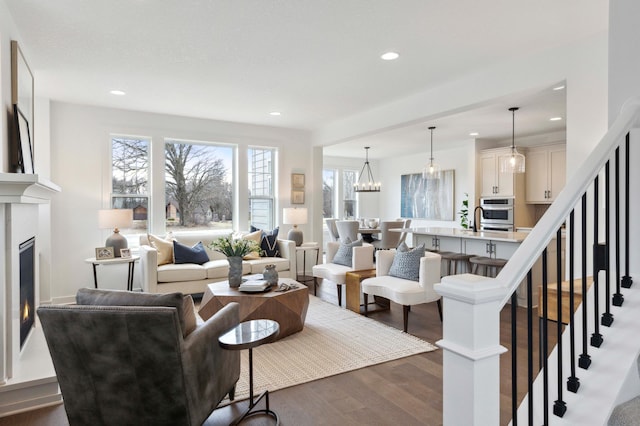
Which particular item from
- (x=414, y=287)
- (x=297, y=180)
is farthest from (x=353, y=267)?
(x=297, y=180)

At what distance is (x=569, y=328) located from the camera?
4.76 ft

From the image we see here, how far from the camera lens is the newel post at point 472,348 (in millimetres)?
1046

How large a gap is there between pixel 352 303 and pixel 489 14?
10.4 ft

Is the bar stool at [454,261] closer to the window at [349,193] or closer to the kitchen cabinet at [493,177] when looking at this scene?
the kitchen cabinet at [493,177]

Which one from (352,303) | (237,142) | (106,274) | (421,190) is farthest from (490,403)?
(421,190)

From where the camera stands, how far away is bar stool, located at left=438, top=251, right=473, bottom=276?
5000 mm

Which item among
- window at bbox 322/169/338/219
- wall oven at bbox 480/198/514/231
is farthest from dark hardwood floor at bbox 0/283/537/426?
window at bbox 322/169/338/219

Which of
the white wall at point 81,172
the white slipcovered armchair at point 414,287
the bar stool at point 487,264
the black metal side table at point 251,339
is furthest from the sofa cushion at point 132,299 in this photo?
the white wall at point 81,172

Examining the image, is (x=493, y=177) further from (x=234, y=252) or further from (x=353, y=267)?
(x=234, y=252)

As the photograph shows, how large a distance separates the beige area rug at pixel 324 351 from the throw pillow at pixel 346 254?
2.67ft

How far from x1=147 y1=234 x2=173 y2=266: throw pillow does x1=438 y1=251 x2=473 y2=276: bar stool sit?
3.56m

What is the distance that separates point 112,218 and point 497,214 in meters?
6.52

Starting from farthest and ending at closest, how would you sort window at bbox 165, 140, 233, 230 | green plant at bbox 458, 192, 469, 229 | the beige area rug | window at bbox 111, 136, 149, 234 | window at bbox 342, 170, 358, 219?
1. window at bbox 342, 170, 358, 219
2. green plant at bbox 458, 192, 469, 229
3. window at bbox 165, 140, 233, 230
4. window at bbox 111, 136, 149, 234
5. the beige area rug

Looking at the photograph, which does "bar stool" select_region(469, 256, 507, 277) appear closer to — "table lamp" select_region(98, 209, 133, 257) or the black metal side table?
the black metal side table
